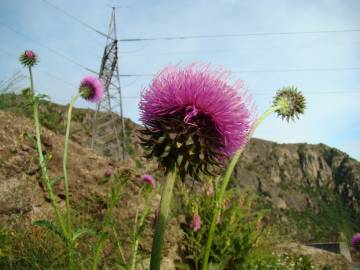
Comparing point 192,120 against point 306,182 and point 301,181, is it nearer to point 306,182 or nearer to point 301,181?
point 301,181

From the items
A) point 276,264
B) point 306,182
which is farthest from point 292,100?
point 306,182

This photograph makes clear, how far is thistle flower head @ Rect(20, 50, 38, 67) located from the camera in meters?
4.54

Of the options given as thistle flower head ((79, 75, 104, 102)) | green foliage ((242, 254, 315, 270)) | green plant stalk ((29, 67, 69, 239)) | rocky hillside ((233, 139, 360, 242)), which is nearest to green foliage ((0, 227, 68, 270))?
green plant stalk ((29, 67, 69, 239))

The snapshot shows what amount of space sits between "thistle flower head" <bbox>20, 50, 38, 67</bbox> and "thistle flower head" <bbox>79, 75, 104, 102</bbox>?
0.64 meters

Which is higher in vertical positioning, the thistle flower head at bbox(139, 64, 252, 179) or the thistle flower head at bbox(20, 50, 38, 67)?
the thistle flower head at bbox(20, 50, 38, 67)

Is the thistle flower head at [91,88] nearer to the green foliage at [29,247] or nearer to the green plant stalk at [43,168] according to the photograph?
the green plant stalk at [43,168]

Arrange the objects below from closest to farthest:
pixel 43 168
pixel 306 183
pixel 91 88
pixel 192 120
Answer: pixel 192 120, pixel 43 168, pixel 91 88, pixel 306 183

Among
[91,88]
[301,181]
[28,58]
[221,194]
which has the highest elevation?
[301,181]

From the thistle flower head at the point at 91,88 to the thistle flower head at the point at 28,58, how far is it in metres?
0.64

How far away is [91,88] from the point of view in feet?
15.8

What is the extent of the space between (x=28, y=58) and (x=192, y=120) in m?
2.89

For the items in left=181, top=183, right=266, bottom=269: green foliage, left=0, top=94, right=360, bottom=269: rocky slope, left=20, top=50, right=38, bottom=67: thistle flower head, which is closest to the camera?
left=20, top=50, right=38, bottom=67: thistle flower head

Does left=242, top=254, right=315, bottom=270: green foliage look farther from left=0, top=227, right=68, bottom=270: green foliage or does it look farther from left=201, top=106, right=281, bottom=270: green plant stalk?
left=201, top=106, right=281, bottom=270: green plant stalk

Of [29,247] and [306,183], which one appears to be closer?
[29,247]
